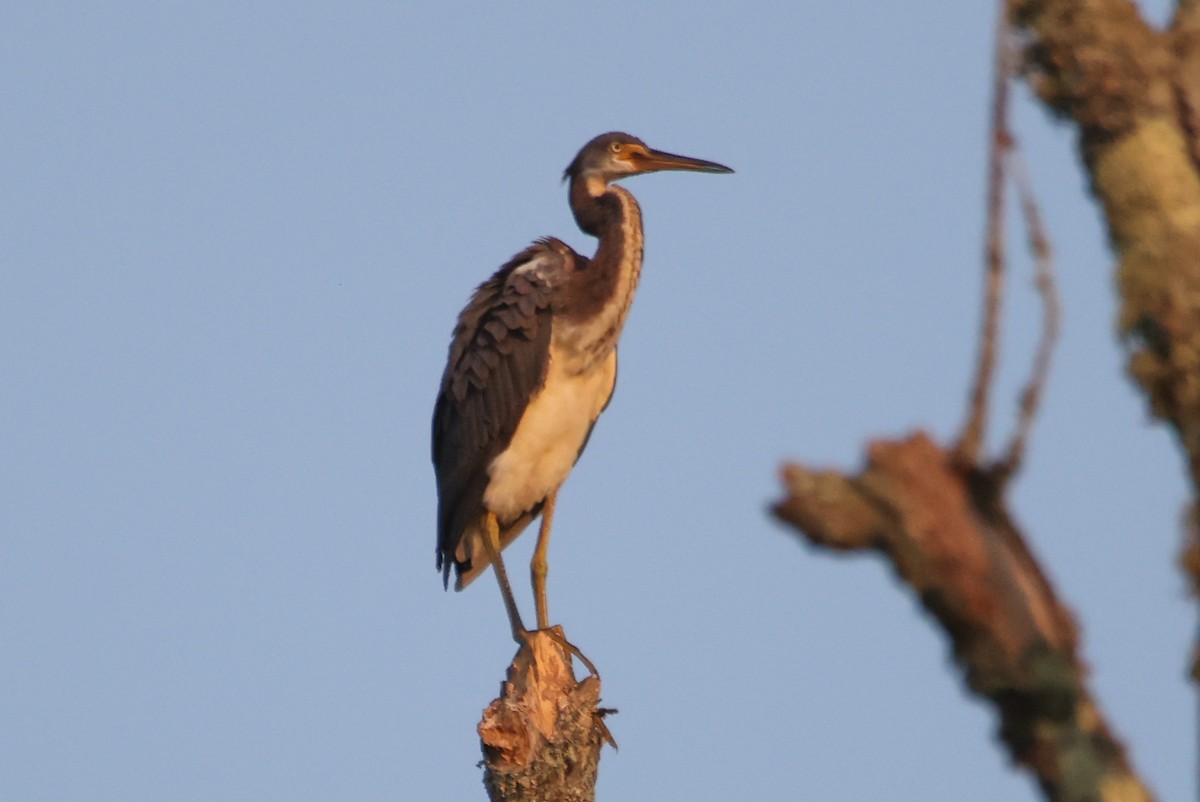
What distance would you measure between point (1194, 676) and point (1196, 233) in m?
0.67

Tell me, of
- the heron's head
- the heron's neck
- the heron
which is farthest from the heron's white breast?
the heron's head

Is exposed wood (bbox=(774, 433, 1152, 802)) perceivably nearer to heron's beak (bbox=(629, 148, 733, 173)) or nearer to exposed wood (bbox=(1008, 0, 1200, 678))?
exposed wood (bbox=(1008, 0, 1200, 678))

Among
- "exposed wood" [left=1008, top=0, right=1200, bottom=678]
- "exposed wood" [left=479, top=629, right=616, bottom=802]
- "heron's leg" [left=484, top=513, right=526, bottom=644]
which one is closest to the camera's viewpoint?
"exposed wood" [left=1008, top=0, right=1200, bottom=678]

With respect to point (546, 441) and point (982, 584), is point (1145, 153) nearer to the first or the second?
point (982, 584)

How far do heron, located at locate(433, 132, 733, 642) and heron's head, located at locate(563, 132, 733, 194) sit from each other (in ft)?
1.88

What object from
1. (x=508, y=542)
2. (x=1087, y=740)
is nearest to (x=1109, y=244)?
(x=1087, y=740)

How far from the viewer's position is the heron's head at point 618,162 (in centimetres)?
804

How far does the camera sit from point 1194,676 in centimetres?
230

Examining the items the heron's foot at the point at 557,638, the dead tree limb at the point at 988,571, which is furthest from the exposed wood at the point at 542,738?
the dead tree limb at the point at 988,571

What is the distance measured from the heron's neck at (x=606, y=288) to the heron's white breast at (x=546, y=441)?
105 millimetres

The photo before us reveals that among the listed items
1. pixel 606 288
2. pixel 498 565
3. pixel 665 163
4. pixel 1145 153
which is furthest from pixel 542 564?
pixel 1145 153

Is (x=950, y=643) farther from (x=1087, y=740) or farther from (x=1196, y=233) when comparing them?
(x=1196, y=233)

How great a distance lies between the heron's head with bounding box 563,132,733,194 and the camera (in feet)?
26.4

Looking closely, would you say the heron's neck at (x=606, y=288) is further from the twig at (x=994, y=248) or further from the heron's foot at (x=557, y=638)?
the twig at (x=994, y=248)
